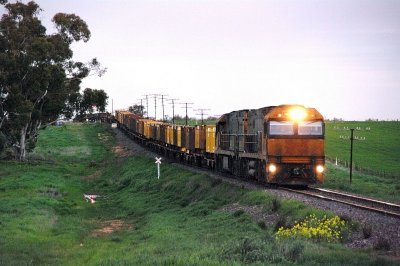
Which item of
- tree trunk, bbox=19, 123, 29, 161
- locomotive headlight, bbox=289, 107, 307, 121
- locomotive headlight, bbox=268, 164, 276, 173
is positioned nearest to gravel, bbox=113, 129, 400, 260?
locomotive headlight, bbox=268, 164, 276, 173

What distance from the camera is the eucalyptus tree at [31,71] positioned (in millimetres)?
56000

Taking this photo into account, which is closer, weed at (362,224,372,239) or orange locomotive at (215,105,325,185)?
weed at (362,224,372,239)

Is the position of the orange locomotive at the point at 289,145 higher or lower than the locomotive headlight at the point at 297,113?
lower

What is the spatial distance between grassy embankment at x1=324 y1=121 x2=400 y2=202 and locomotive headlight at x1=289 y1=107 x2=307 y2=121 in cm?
693

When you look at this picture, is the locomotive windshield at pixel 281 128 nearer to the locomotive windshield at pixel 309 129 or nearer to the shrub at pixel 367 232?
the locomotive windshield at pixel 309 129

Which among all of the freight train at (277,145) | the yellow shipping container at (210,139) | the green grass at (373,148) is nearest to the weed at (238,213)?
the freight train at (277,145)

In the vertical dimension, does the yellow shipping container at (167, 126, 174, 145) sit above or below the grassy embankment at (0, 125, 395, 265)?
above

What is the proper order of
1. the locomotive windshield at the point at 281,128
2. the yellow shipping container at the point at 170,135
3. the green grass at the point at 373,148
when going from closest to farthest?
1. the locomotive windshield at the point at 281,128
2. the yellow shipping container at the point at 170,135
3. the green grass at the point at 373,148

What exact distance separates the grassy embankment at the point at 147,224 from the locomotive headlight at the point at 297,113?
416 cm

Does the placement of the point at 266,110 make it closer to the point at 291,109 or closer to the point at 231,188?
the point at 291,109

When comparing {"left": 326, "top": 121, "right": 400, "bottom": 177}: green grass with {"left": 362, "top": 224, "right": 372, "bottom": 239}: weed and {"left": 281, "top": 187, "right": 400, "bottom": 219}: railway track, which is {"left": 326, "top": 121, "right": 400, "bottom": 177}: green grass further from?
{"left": 362, "top": 224, "right": 372, "bottom": 239}: weed

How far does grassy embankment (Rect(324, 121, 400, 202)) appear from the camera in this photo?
42675mm

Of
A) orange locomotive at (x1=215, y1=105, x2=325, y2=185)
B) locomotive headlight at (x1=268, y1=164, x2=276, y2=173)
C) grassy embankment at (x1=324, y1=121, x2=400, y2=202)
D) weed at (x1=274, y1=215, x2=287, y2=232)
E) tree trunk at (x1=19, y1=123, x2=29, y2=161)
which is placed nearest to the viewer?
weed at (x1=274, y1=215, x2=287, y2=232)

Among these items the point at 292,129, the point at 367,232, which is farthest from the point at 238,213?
the point at 367,232
